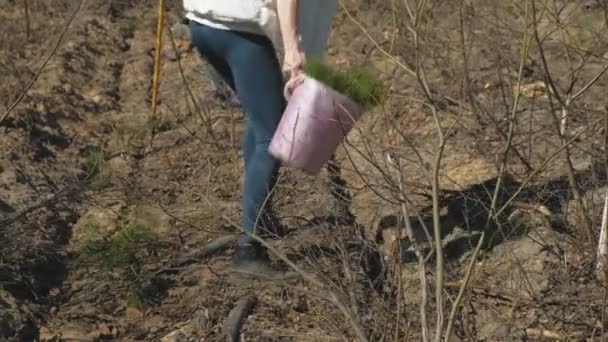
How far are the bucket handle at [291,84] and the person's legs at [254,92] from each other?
0.08m

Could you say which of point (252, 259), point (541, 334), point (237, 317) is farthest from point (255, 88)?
point (541, 334)

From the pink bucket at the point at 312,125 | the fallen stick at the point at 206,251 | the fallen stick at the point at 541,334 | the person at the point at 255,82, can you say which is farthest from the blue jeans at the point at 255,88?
the fallen stick at the point at 541,334

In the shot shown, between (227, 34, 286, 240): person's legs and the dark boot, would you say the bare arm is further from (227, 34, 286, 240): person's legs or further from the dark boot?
the dark boot

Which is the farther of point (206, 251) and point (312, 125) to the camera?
point (206, 251)

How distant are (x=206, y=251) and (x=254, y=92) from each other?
2.48 ft

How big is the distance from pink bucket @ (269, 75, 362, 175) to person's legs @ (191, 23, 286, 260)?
0.12 meters

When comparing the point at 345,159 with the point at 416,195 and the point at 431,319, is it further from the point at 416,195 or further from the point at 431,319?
the point at 431,319

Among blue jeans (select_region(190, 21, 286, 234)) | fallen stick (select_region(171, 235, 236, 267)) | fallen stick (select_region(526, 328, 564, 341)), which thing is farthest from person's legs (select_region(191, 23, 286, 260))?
fallen stick (select_region(526, 328, 564, 341))

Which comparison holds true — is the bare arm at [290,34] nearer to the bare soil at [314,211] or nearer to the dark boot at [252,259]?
the bare soil at [314,211]

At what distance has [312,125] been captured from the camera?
3688mm

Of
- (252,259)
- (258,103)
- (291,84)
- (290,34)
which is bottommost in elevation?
(252,259)

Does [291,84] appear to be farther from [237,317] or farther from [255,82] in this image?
[237,317]

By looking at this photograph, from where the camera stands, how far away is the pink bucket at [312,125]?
361 cm

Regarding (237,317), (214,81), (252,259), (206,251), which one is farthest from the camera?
(214,81)
